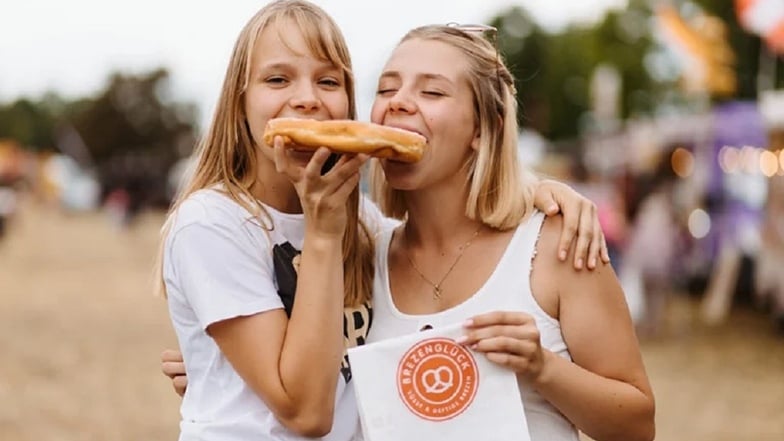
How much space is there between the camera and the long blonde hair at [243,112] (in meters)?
2.77

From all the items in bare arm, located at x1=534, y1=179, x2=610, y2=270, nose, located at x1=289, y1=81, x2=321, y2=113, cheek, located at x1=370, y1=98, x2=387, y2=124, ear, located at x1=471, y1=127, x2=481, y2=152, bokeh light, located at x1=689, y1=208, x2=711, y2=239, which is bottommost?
bokeh light, located at x1=689, y1=208, x2=711, y2=239

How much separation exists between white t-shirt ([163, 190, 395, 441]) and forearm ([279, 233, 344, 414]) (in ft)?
0.36

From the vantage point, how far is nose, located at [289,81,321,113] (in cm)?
270

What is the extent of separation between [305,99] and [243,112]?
0.23 m

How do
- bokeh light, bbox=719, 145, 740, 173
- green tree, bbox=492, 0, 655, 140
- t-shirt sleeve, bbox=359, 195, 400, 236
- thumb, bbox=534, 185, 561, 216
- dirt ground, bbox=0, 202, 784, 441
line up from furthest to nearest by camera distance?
green tree, bbox=492, 0, 655, 140 → bokeh light, bbox=719, 145, 740, 173 → dirt ground, bbox=0, 202, 784, 441 → t-shirt sleeve, bbox=359, 195, 400, 236 → thumb, bbox=534, 185, 561, 216

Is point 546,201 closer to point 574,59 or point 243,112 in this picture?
point 243,112

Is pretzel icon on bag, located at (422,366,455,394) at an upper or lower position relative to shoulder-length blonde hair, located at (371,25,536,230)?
lower

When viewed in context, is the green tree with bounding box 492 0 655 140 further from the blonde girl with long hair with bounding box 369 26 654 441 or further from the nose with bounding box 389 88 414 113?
the nose with bounding box 389 88 414 113

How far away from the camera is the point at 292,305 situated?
8.73 feet

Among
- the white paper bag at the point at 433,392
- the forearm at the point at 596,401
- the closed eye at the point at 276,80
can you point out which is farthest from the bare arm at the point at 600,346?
the closed eye at the point at 276,80

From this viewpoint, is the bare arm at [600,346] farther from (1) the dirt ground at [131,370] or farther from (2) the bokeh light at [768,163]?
(2) the bokeh light at [768,163]

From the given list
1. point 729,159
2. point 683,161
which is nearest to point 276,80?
point 729,159

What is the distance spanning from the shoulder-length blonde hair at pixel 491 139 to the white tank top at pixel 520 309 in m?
0.08

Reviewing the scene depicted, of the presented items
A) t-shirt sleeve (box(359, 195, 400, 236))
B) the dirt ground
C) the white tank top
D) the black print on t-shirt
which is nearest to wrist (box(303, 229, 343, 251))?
the black print on t-shirt
